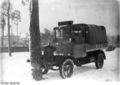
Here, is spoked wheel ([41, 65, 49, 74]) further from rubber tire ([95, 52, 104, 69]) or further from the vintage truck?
rubber tire ([95, 52, 104, 69])

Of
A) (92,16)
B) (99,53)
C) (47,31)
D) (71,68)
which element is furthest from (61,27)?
(99,53)

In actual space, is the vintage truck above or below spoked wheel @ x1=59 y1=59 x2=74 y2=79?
above

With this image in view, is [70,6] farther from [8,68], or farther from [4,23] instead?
[8,68]

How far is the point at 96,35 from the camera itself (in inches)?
100.0

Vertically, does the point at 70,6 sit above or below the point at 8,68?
above

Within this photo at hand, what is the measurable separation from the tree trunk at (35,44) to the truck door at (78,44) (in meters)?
0.43

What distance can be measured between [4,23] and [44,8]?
443mm

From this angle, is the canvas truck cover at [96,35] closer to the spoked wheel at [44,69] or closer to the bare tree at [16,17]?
the spoked wheel at [44,69]

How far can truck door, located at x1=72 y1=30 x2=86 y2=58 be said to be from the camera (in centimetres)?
223

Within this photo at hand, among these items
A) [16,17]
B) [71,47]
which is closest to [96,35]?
[71,47]

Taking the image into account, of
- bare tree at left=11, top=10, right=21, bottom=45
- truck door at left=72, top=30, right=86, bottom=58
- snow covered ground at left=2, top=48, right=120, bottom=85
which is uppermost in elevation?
bare tree at left=11, top=10, right=21, bottom=45

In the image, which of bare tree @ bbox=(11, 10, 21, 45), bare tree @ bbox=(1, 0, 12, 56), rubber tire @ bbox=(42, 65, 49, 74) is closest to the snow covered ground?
rubber tire @ bbox=(42, 65, 49, 74)

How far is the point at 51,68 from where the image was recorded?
82.9 inches

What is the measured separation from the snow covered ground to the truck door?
0.20 metres
